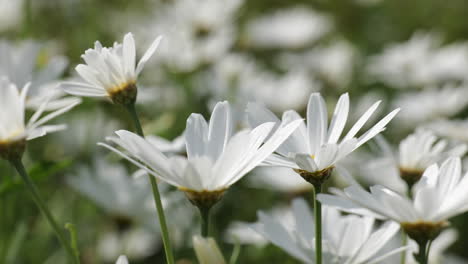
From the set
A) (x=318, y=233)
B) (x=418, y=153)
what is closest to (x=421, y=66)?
(x=418, y=153)

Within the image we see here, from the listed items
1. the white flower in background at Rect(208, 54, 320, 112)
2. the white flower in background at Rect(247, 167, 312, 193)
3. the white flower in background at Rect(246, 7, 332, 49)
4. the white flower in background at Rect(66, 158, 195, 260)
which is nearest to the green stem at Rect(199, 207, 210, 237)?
the white flower in background at Rect(66, 158, 195, 260)

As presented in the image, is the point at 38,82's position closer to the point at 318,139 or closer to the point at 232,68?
the point at 318,139

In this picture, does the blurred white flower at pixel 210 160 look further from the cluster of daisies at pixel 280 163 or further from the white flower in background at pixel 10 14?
the white flower in background at pixel 10 14

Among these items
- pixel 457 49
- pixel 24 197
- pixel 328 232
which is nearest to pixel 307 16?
pixel 457 49

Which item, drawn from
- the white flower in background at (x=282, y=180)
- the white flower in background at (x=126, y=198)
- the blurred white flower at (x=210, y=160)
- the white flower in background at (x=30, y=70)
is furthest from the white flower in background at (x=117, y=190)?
the blurred white flower at (x=210, y=160)

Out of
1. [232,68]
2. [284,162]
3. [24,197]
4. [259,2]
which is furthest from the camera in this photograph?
[259,2]
